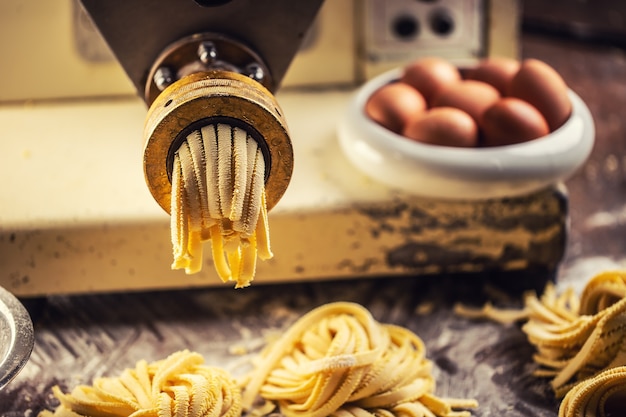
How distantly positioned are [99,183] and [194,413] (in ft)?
1.81

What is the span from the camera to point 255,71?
1.15 metres

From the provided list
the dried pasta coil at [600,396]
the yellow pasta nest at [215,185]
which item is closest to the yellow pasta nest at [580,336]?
the dried pasta coil at [600,396]

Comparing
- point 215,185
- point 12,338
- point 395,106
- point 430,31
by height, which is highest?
point 430,31

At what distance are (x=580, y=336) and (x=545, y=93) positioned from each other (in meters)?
0.46

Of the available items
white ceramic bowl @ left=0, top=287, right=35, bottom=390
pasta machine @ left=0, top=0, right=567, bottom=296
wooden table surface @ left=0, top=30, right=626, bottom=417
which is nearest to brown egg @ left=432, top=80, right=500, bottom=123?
pasta machine @ left=0, top=0, right=567, bottom=296

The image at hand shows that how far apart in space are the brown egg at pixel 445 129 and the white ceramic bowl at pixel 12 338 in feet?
2.46

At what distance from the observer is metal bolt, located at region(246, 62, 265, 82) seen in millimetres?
1145

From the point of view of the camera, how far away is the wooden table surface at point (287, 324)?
1414 mm

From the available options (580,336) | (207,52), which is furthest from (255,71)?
(580,336)

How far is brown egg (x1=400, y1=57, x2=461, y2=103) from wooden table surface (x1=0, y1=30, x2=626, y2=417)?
380mm

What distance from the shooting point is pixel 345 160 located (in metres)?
1.67

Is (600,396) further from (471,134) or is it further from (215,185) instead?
(215,185)

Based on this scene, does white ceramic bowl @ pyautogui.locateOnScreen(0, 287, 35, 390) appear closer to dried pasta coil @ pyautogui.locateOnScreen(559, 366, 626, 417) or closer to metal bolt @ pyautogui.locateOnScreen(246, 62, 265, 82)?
metal bolt @ pyautogui.locateOnScreen(246, 62, 265, 82)

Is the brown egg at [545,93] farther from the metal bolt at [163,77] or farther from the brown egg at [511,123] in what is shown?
the metal bolt at [163,77]
